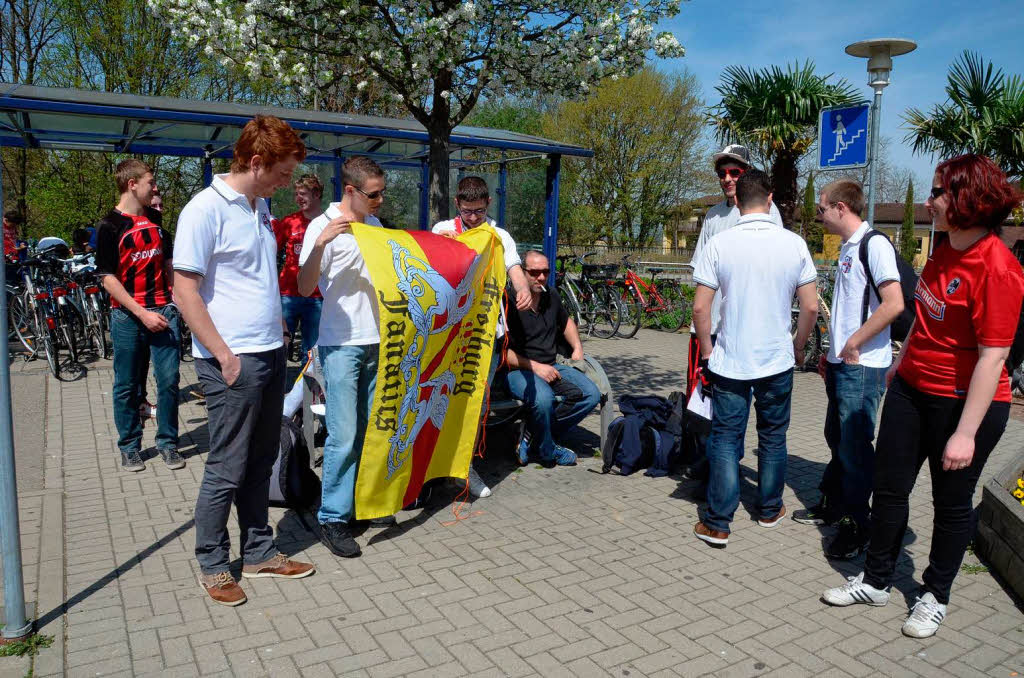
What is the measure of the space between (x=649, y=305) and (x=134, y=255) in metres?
9.79

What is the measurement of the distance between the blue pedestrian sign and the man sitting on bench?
3.43 m

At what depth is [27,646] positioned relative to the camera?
312 centimetres

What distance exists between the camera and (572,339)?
5812 mm

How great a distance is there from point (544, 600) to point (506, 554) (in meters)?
0.54

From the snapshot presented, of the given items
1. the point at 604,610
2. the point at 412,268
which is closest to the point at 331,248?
the point at 412,268

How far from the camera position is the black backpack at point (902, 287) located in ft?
13.4

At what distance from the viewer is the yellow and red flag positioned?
13.5 ft

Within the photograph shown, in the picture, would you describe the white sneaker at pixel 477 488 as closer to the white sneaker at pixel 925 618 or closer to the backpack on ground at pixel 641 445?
the backpack on ground at pixel 641 445

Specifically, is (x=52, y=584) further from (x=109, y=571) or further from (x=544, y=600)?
(x=544, y=600)

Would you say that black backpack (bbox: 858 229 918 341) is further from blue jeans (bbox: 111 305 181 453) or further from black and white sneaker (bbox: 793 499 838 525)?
blue jeans (bbox: 111 305 181 453)

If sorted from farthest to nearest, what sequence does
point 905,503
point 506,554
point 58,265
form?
point 58,265, point 506,554, point 905,503

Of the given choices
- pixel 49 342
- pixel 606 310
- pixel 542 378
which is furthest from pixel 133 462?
pixel 606 310

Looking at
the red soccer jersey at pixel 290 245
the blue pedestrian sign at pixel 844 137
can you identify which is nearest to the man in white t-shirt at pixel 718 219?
the blue pedestrian sign at pixel 844 137

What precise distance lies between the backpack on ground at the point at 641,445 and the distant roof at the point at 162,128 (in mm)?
6432
